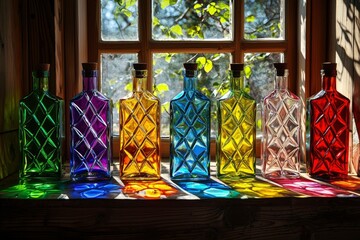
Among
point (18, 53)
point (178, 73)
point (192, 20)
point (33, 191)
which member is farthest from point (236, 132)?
point (18, 53)

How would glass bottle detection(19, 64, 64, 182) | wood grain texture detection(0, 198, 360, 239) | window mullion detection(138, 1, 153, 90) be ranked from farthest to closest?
window mullion detection(138, 1, 153, 90), glass bottle detection(19, 64, 64, 182), wood grain texture detection(0, 198, 360, 239)

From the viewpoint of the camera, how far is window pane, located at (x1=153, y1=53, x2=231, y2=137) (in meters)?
1.56

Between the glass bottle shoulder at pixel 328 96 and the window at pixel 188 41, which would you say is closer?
the glass bottle shoulder at pixel 328 96

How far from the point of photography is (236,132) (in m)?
1.31

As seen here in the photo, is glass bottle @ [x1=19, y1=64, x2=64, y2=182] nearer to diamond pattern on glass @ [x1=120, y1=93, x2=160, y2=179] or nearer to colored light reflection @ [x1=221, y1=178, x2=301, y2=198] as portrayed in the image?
diamond pattern on glass @ [x1=120, y1=93, x2=160, y2=179]

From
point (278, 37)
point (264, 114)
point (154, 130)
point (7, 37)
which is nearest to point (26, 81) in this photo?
point (7, 37)

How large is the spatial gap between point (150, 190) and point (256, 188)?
0.89ft

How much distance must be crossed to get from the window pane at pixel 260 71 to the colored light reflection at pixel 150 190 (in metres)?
0.53

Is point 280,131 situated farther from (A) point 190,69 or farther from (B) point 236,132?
(A) point 190,69

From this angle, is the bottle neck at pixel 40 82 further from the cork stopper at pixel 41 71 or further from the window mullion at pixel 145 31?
the window mullion at pixel 145 31

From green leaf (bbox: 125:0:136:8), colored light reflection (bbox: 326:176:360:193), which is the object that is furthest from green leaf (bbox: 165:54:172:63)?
colored light reflection (bbox: 326:176:360:193)

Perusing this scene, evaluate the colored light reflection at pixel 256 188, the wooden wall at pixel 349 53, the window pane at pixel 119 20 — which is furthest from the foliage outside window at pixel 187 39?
the colored light reflection at pixel 256 188

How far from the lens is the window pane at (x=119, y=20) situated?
5.08ft

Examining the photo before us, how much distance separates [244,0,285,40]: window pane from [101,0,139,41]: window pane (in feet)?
1.25
